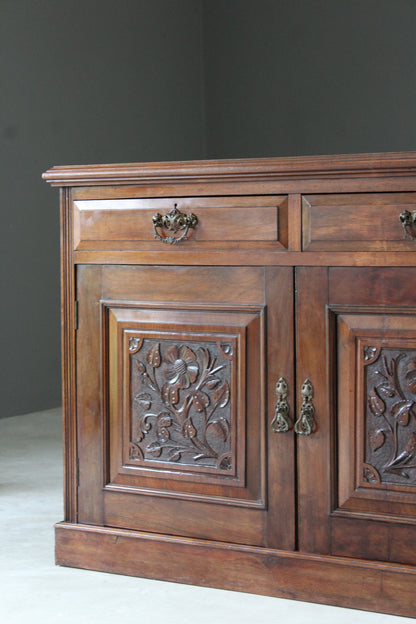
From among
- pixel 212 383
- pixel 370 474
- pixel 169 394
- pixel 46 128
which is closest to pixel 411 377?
pixel 370 474

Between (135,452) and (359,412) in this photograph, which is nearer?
(359,412)

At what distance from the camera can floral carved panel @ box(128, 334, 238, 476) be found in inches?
72.4

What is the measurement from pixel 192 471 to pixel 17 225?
2.51 metres

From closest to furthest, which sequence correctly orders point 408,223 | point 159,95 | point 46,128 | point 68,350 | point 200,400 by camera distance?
point 408,223, point 200,400, point 68,350, point 46,128, point 159,95

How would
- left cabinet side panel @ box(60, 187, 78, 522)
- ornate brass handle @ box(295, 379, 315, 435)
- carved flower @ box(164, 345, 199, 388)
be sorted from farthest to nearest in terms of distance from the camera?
left cabinet side panel @ box(60, 187, 78, 522), carved flower @ box(164, 345, 199, 388), ornate brass handle @ box(295, 379, 315, 435)

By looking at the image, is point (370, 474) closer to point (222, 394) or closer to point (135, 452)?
point (222, 394)

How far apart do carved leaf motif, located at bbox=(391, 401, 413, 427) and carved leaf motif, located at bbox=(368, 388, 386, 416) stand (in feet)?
0.08

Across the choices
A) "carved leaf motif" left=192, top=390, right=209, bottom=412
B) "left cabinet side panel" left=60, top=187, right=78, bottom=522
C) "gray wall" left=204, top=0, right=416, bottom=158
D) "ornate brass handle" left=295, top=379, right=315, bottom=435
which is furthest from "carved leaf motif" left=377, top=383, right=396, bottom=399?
"gray wall" left=204, top=0, right=416, bottom=158

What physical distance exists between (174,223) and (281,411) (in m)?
0.47

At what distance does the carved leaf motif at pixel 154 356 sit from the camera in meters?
1.89

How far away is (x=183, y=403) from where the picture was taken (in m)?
1.88

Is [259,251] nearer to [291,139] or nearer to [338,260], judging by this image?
[338,260]

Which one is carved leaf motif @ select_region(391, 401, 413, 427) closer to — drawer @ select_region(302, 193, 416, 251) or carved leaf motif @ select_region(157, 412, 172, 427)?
drawer @ select_region(302, 193, 416, 251)

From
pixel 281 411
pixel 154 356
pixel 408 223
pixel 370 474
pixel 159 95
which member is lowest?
pixel 370 474
